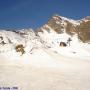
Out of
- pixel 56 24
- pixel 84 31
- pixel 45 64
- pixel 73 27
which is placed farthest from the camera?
pixel 56 24

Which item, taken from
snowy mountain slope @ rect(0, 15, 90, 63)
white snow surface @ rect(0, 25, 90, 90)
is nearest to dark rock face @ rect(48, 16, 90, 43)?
snowy mountain slope @ rect(0, 15, 90, 63)

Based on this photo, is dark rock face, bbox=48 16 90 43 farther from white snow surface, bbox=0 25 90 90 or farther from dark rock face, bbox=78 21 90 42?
white snow surface, bbox=0 25 90 90

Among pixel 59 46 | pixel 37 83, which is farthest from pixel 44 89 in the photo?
pixel 59 46

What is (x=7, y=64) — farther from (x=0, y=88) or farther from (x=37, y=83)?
(x=0, y=88)

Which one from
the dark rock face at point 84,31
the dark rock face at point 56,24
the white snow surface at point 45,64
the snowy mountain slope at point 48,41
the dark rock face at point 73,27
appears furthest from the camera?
the dark rock face at point 56,24

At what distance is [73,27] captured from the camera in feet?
174

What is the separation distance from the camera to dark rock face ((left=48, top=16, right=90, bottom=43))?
51.3m

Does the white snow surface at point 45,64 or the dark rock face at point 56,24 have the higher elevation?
the dark rock face at point 56,24

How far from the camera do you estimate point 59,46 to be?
46438 millimetres

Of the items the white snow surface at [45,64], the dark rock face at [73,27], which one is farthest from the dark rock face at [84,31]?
the white snow surface at [45,64]

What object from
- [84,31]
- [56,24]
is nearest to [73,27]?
[84,31]

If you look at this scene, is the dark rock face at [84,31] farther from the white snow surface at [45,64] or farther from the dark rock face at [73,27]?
the white snow surface at [45,64]

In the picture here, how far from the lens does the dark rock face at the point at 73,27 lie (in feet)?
168

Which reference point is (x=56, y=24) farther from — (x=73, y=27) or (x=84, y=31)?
(x=84, y=31)
